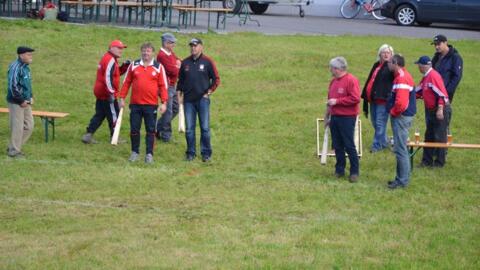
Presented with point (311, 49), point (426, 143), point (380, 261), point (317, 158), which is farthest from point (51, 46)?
point (380, 261)

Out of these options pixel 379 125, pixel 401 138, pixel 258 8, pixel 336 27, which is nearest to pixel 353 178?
pixel 401 138

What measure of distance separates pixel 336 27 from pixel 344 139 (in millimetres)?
15865

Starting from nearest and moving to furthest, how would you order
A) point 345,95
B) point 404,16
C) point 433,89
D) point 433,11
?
1. point 345,95
2. point 433,89
3. point 433,11
4. point 404,16

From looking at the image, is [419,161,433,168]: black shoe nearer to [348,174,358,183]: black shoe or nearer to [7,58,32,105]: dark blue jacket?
[348,174,358,183]: black shoe

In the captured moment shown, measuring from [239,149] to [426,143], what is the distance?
Answer: 2.95m

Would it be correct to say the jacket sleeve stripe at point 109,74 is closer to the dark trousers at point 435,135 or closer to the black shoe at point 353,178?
the black shoe at point 353,178

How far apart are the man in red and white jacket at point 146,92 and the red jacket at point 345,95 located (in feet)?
8.26

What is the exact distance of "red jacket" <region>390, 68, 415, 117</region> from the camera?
12.3m

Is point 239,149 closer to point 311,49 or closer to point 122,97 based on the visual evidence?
point 122,97

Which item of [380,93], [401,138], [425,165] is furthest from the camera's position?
[380,93]

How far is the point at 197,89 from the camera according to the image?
45.4ft

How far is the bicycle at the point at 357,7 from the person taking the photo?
32.2 m

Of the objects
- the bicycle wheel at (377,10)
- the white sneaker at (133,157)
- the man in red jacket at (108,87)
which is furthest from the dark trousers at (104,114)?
the bicycle wheel at (377,10)

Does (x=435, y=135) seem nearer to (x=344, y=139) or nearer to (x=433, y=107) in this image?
(x=433, y=107)
